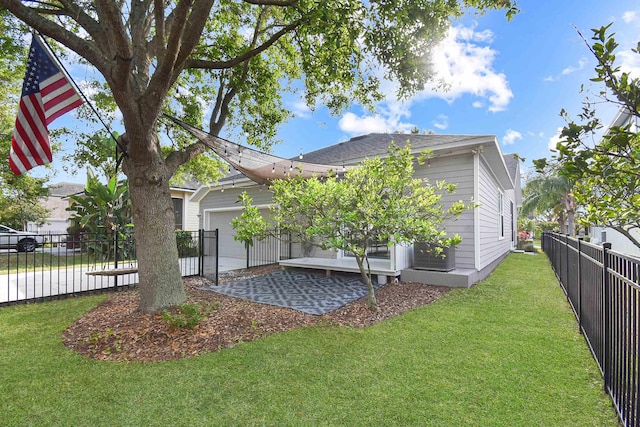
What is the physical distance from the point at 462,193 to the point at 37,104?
27.3ft

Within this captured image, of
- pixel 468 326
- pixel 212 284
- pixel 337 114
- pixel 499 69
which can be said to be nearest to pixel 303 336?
pixel 468 326

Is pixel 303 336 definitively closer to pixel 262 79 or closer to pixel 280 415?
pixel 280 415

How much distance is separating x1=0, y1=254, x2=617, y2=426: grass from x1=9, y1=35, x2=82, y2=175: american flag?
2602mm

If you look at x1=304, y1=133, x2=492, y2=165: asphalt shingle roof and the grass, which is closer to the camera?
the grass

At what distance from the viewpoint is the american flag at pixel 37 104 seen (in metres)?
4.57

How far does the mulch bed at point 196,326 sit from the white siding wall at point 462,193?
1.85 m

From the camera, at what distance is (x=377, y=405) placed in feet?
8.68

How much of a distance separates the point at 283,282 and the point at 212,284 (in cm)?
179

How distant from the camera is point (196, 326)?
441 cm

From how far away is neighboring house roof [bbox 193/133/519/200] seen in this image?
23.5 feet

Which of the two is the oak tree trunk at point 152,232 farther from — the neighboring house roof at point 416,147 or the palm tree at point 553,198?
the palm tree at point 553,198

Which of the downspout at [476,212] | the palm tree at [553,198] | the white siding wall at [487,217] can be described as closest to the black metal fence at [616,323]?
the downspout at [476,212]

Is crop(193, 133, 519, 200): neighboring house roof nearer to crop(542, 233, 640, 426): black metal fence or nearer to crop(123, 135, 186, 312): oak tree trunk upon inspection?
crop(542, 233, 640, 426): black metal fence

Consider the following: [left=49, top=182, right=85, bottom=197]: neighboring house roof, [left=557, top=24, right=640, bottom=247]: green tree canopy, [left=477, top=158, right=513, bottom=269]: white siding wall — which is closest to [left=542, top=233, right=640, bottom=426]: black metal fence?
[left=557, top=24, right=640, bottom=247]: green tree canopy
